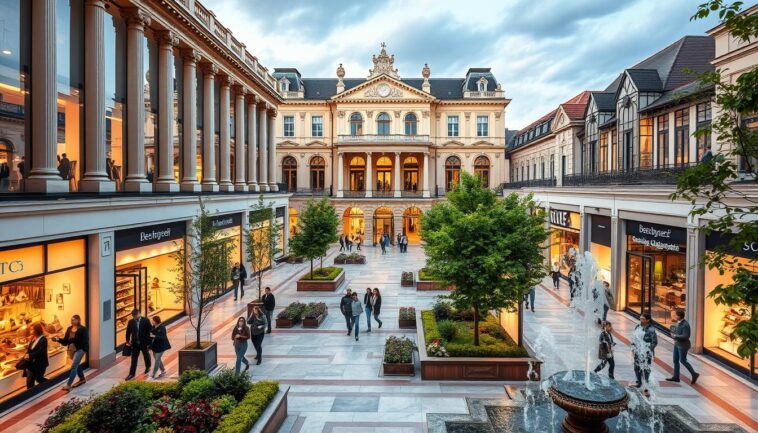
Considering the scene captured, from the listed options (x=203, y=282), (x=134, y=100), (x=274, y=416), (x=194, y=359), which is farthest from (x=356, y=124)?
(x=274, y=416)

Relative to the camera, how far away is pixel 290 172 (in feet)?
190

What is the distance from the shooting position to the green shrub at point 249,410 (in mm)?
8328

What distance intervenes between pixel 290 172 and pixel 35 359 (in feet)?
154

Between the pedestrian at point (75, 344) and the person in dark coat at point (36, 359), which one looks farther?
the pedestrian at point (75, 344)

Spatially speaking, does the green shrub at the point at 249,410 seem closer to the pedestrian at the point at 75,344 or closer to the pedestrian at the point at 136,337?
the pedestrian at the point at 136,337

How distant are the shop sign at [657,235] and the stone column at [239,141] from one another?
885 inches

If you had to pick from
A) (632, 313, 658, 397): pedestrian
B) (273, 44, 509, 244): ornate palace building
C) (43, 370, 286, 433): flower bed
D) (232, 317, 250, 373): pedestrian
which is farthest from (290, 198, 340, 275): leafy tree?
(273, 44, 509, 244): ornate palace building

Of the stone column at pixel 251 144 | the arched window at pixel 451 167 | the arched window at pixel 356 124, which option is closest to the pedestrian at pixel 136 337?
the stone column at pixel 251 144

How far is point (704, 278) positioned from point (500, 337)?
699cm

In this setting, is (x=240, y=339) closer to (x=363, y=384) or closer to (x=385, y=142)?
(x=363, y=384)

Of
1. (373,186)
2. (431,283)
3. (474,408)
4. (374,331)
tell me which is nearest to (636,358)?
(474,408)

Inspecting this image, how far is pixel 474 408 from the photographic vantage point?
10766mm

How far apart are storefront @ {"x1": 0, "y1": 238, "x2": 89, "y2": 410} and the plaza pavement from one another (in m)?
0.80

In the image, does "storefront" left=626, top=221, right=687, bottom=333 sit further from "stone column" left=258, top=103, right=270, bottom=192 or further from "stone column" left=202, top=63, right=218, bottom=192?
"stone column" left=258, top=103, right=270, bottom=192
